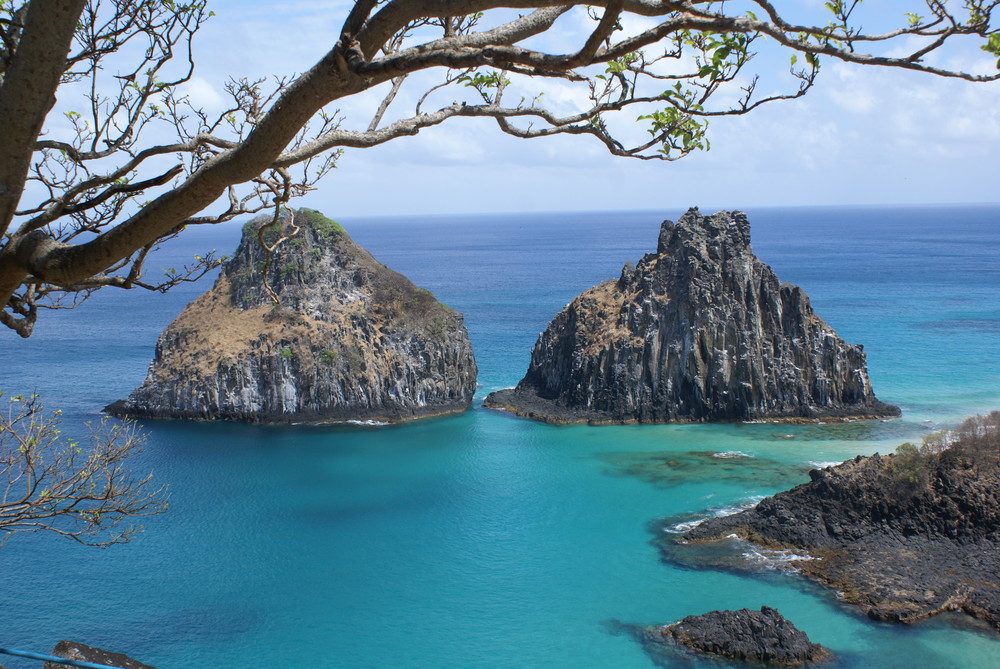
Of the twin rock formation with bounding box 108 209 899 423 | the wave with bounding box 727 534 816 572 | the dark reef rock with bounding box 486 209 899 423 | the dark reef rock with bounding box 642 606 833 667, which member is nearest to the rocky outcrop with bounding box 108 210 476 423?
the twin rock formation with bounding box 108 209 899 423

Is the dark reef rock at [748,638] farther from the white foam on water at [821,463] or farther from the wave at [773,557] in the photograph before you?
the white foam on water at [821,463]

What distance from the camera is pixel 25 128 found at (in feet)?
20.0

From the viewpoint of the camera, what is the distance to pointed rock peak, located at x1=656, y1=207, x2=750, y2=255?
53688mm

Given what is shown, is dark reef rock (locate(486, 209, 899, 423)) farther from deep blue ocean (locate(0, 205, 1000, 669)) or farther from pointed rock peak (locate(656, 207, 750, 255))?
deep blue ocean (locate(0, 205, 1000, 669))

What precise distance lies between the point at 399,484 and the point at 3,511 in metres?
31.1

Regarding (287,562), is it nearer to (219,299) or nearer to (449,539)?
(449,539)

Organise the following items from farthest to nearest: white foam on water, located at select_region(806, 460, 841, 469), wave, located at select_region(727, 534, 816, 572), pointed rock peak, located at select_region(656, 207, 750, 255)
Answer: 1. pointed rock peak, located at select_region(656, 207, 750, 255)
2. white foam on water, located at select_region(806, 460, 841, 469)
3. wave, located at select_region(727, 534, 816, 572)

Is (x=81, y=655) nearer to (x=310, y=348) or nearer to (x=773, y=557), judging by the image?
(x=773, y=557)

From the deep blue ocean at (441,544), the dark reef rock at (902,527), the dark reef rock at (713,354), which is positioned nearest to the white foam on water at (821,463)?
the deep blue ocean at (441,544)

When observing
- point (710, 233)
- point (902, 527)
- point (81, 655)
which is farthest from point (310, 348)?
point (81, 655)

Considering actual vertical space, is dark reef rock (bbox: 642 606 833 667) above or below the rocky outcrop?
below

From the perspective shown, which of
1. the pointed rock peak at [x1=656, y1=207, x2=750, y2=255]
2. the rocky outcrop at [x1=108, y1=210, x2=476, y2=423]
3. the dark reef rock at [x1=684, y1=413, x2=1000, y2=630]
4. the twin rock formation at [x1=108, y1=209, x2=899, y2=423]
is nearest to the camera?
the dark reef rock at [x1=684, y1=413, x2=1000, y2=630]

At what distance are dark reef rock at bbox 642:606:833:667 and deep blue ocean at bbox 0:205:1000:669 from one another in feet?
2.60

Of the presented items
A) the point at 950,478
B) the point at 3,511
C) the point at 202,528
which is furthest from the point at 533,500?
the point at 3,511
